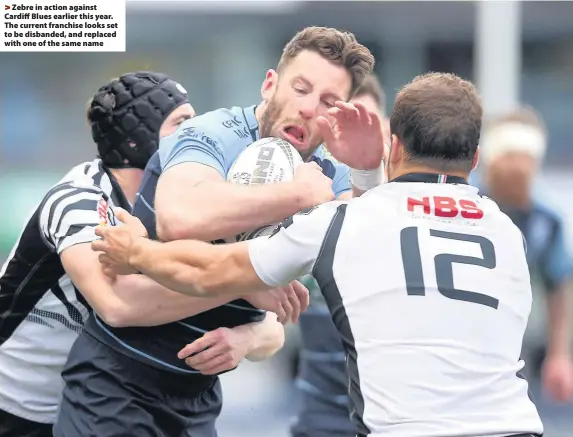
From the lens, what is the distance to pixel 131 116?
15.1 ft

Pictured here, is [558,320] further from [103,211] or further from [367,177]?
[103,211]

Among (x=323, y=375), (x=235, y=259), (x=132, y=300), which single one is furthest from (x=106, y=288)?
(x=323, y=375)

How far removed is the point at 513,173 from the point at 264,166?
289cm

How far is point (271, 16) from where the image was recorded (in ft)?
45.9

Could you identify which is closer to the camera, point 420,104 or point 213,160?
point 420,104

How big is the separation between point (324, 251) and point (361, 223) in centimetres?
13

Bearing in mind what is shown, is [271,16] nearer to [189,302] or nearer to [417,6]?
[417,6]

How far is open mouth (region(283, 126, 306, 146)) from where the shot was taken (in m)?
3.97

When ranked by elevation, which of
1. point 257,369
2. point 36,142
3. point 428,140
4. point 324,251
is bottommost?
point 257,369

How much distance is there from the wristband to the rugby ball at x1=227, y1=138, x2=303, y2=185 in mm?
195

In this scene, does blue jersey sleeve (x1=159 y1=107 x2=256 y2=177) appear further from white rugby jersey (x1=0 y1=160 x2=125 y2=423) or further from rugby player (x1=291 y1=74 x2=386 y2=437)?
rugby player (x1=291 y1=74 x2=386 y2=437)

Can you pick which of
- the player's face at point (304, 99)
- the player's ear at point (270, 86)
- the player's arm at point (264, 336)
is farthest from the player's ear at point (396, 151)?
the player's arm at point (264, 336)

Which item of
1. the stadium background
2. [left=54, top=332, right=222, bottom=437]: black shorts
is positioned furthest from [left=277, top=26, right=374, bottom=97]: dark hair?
the stadium background

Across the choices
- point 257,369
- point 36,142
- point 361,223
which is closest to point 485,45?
point 257,369
